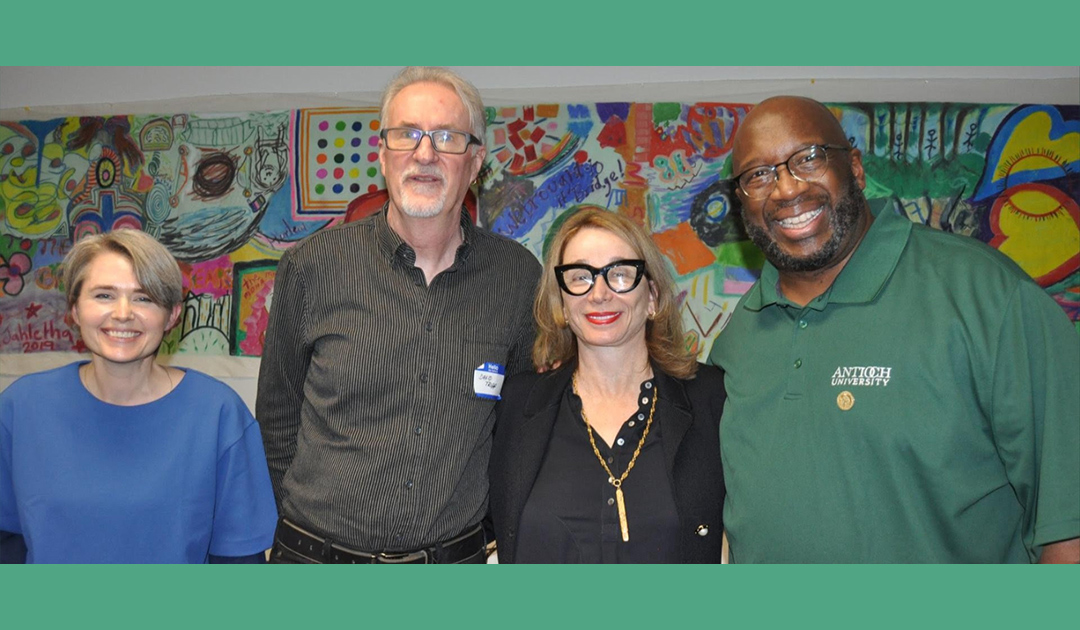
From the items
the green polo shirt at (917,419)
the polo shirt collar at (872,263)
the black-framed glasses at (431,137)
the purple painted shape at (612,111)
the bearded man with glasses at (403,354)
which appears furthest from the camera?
the purple painted shape at (612,111)

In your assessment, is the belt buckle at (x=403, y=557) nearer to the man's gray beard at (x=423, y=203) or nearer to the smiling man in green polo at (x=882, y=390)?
the smiling man in green polo at (x=882, y=390)

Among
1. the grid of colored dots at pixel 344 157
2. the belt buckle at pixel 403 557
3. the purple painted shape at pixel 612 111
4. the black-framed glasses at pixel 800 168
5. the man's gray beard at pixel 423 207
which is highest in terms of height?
the purple painted shape at pixel 612 111

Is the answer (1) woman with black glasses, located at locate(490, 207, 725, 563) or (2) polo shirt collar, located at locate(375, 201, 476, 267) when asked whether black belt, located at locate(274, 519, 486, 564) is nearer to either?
(1) woman with black glasses, located at locate(490, 207, 725, 563)

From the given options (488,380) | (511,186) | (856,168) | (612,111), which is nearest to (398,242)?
(488,380)

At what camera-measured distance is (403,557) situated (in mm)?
2268

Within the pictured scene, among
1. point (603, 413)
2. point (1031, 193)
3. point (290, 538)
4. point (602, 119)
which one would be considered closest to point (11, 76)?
point (602, 119)

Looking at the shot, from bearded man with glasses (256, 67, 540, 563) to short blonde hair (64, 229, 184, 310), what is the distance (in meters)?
0.42

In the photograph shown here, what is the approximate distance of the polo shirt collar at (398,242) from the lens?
2.46m

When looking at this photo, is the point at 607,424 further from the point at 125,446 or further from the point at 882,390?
the point at 125,446

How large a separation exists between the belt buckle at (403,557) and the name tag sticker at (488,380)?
0.48 meters

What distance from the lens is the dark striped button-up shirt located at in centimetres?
229

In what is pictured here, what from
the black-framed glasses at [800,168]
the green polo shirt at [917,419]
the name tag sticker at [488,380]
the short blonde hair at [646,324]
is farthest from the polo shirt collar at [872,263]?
the name tag sticker at [488,380]

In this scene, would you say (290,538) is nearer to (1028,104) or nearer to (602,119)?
(602,119)

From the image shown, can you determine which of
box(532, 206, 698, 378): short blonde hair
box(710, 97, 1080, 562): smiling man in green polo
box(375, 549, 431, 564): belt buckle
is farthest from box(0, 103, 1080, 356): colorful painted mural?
box(375, 549, 431, 564): belt buckle
